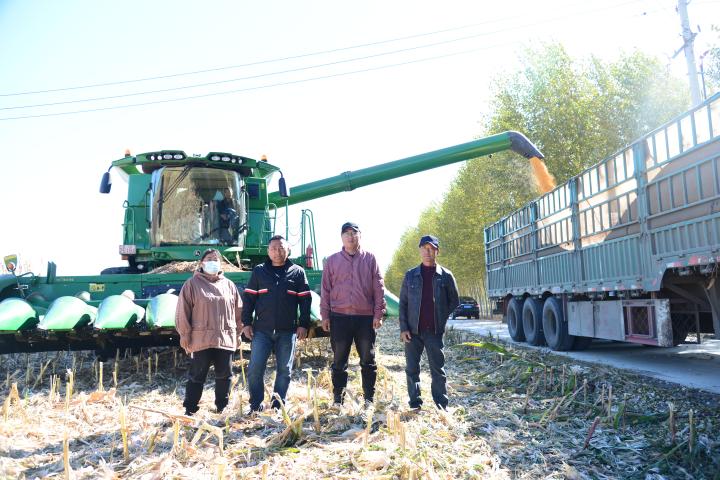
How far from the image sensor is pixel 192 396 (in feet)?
18.0

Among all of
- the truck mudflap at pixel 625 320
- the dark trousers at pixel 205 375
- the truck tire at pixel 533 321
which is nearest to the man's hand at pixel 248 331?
the dark trousers at pixel 205 375

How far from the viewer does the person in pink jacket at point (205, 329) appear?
544 cm

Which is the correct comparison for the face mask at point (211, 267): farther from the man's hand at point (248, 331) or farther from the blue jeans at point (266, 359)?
the blue jeans at point (266, 359)

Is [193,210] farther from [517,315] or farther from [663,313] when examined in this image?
[517,315]

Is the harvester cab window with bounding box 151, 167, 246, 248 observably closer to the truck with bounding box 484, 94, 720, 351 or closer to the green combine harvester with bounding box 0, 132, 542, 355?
the green combine harvester with bounding box 0, 132, 542, 355

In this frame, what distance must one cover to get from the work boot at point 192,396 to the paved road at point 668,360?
5968mm

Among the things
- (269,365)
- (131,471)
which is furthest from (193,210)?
(131,471)

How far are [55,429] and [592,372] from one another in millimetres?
6545

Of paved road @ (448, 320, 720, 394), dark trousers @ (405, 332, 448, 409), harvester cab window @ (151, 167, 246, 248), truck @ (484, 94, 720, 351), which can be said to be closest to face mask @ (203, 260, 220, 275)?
dark trousers @ (405, 332, 448, 409)

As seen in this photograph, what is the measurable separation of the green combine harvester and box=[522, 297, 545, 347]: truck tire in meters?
6.12

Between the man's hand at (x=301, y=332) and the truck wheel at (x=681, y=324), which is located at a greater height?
the man's hand at (x=301, y=332)

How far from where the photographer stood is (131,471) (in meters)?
3.91

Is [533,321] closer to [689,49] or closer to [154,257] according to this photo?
[154,257]

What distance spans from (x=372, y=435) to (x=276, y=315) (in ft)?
5.31
